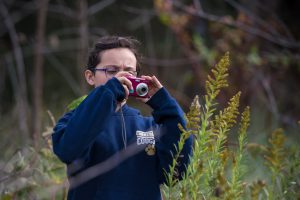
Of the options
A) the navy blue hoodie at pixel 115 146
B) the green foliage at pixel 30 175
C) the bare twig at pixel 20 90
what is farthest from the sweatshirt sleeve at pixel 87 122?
the bare twig at pixel 20 90

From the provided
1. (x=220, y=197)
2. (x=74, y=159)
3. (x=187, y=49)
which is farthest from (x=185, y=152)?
(x=187, y=49)

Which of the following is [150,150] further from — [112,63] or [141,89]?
[112,63]

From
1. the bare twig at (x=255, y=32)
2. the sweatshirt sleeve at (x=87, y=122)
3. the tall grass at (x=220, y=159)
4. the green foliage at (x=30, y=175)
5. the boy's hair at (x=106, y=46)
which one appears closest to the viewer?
the tall grass at (x=220, y=159)

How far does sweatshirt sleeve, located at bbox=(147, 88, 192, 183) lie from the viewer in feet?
8.89

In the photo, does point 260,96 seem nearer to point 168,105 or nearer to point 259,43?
point 259,43

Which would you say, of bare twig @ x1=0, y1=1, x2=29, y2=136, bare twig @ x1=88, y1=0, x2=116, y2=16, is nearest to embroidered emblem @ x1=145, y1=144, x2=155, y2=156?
bare twig @ x1=0, y1=1, x2=29, y2=136

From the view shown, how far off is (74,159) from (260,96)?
511 cm

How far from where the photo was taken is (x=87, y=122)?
2518 mm

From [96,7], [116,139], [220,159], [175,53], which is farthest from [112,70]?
[175,53]

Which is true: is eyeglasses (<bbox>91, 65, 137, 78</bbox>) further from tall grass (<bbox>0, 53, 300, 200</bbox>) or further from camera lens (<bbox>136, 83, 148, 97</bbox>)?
tall grass (<bbox>0, 53, 300, 200</bbox>)

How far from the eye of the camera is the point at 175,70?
35.8ft

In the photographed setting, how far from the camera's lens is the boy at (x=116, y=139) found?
2552 mm

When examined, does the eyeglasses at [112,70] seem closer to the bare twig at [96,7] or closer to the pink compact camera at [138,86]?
the pink compact camera at [138,86]

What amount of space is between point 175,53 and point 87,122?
8.87 m
